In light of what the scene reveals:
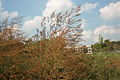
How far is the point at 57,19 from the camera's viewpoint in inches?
289

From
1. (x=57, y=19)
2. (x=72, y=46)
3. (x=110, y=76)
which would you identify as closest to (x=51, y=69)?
(x=72, y=46)

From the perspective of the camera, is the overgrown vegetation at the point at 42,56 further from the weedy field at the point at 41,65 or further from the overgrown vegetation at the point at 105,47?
the overgrown vegetation at the point at 105,47

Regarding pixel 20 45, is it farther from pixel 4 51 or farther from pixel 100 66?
pixel 100 66

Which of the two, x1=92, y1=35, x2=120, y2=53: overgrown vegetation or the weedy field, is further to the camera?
x1=92, y1=35, x2=120, y2=53: overgrown vegetation

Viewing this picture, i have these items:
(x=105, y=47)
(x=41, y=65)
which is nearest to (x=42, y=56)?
(x=41, y=65)

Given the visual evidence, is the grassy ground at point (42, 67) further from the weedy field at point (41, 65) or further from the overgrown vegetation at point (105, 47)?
the overgrown vegetation at point (105, 47)

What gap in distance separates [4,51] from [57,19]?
1.56 m

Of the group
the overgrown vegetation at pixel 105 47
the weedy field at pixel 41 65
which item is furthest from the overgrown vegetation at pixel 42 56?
the overgrown vegetation at pixel 105 47

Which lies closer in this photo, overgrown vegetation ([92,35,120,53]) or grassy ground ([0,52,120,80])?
grassy ground ([0,52,120,80])

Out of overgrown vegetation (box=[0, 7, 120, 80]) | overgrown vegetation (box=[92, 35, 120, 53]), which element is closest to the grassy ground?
overgrown vegetation (box=[0, 7, 120, 80])

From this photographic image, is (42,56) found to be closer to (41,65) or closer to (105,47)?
(41,65)

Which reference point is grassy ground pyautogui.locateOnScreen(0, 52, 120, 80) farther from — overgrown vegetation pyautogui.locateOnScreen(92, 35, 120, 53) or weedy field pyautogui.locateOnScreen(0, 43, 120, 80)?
overgrown vegetation pyautogui.locateOnScreen(92, 35, 120, 53)

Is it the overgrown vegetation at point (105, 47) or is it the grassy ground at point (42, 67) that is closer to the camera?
the grassy ground at point (42, 67)

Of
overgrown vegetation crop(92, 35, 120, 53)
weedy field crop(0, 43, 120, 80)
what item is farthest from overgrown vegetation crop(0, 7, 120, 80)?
overgrown vegetation crop(92, 35, 120, 53)
